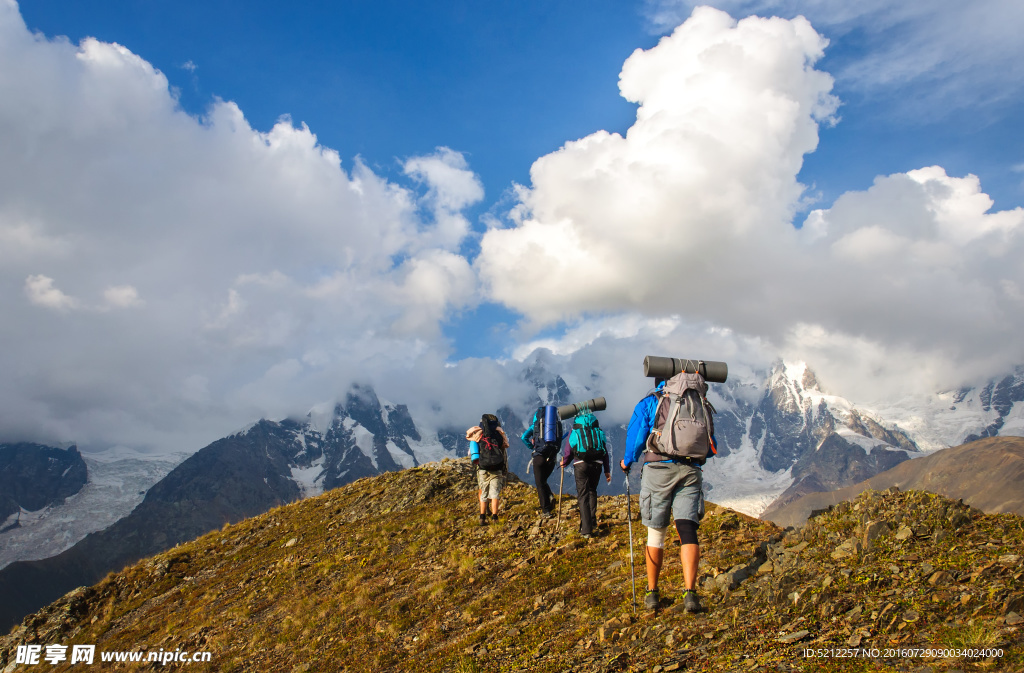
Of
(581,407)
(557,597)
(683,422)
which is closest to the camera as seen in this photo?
(683,422)

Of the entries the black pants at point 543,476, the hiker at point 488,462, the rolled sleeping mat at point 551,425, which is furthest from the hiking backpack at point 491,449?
the rolled sleeping mat at point 551,425

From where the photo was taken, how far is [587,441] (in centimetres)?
1341

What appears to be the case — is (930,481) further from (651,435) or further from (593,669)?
(593,669)

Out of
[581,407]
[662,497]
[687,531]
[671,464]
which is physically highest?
[581,407]

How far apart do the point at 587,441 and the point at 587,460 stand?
0.47 meters

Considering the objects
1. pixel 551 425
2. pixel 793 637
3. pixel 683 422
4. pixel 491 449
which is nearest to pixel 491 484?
pixel 491 449

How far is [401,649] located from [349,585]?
4.89 metres

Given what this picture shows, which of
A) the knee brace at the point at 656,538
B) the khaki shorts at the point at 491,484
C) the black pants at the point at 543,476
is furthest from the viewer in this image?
the khaki shorts at the point at 491,484

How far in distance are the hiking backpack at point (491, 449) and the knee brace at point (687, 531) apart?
29.2 ft

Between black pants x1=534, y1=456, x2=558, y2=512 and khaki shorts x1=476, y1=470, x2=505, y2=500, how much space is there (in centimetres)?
152

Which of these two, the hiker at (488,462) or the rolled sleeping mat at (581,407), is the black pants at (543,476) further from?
the rolled sleeping mat at (581,407)

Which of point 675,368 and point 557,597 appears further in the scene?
point 557,597

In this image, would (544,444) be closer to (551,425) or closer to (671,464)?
(551,425)

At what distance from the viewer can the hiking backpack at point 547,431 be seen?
15.2 m
